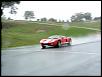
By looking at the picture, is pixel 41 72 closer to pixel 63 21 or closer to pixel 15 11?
pixel 15 11

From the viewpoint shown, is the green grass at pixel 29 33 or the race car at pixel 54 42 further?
the green grass at pixel 29 33

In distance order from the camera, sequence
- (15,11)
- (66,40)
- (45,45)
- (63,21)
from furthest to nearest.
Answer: (63,21), (15,11), (66,40), (45,45)

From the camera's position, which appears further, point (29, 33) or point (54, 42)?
point (29, 33)

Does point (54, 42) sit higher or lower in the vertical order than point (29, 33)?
higher

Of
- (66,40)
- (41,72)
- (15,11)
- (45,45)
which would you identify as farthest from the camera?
(15,11)

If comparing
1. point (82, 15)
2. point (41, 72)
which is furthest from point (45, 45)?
point (82, 15)

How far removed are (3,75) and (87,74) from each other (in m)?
3.13

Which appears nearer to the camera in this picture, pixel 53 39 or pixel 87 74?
pixel 87 74

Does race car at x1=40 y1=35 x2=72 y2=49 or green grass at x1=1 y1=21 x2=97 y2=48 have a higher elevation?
race car at x1=40 y1=35 x2=72 y2=49

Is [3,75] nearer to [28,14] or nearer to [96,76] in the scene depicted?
[96,76]

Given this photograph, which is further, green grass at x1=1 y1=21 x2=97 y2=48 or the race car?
green grass at x1=1 y1=21 x2=97 y2=48

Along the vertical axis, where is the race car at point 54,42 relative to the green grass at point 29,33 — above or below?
above

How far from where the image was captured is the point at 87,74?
11.5 m

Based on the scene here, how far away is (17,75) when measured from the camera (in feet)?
37.6
